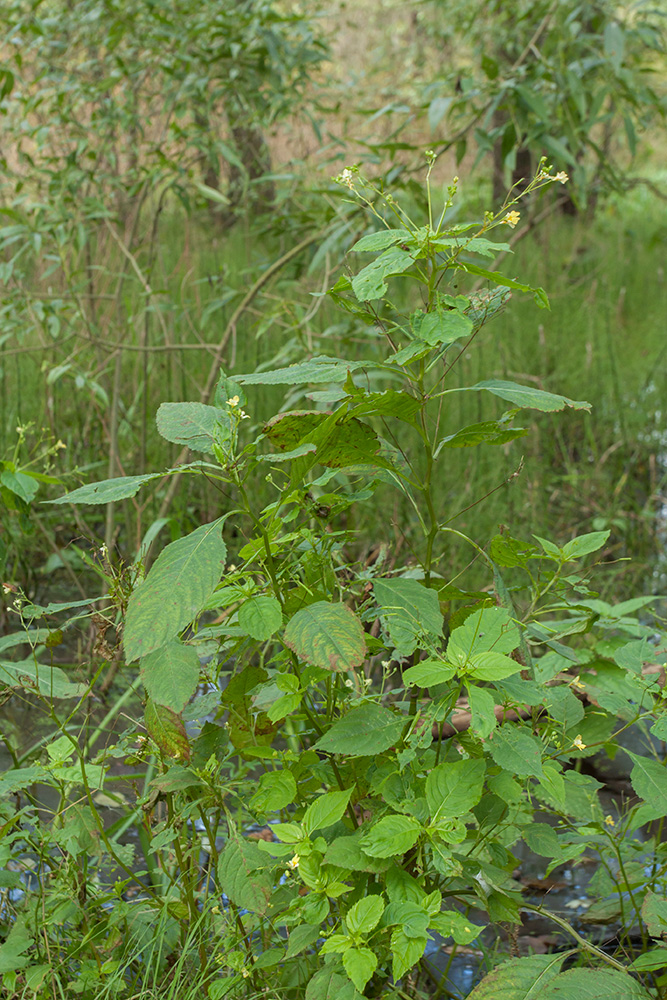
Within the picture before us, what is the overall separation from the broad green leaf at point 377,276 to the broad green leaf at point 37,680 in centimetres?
58

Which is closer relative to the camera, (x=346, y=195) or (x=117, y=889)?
(x=117, y=889)

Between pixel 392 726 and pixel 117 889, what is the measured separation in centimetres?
45

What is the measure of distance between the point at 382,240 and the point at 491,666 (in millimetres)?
439

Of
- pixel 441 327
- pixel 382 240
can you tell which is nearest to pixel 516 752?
pixel 441 327

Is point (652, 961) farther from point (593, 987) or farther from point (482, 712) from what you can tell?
point (482, 712)

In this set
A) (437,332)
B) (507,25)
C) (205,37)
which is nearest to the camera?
(437,332)

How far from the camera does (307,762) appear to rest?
1.07 meters

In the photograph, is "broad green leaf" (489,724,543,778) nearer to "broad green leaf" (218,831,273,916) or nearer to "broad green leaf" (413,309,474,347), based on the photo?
"broad green leaf" (218,831,273,916)

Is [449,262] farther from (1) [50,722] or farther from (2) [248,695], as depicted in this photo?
(1) [50,722]

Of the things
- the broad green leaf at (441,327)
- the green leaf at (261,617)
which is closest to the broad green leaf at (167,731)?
the green leaf at (261,617)

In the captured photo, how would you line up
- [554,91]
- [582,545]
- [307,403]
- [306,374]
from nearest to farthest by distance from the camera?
[306,374] < [582,545] < [307,403] < [554,91]

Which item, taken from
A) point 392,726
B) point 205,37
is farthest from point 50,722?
point 205,37

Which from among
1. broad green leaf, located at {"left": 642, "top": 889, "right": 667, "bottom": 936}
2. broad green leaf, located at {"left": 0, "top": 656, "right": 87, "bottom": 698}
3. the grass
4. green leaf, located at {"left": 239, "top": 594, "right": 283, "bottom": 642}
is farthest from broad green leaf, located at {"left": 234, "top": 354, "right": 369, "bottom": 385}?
the grass

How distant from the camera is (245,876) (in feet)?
3.12
